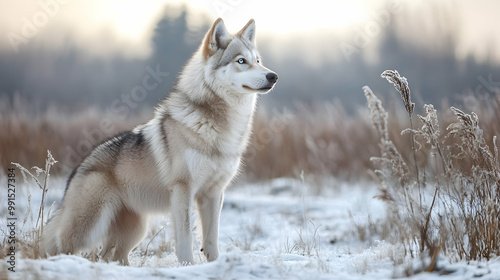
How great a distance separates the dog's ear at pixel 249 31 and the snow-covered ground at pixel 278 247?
5.37ft

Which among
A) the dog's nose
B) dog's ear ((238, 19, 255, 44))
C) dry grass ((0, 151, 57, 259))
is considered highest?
dog's ear ((238, 19, 255, 44))

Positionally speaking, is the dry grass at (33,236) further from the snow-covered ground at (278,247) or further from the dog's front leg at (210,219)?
the dog's front leg at (210,219)

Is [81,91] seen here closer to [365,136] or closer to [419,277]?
[365,136]

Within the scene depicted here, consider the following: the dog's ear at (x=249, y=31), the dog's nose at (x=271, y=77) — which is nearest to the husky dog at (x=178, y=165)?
the dog's nose at (x=271, y=77)

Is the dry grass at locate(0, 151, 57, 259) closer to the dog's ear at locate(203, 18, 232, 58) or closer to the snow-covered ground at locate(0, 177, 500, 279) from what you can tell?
the snow-covered ground at locate(0, 177, 500, 279)

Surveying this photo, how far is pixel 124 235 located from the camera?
409 centimetres

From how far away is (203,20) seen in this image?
2330 cm

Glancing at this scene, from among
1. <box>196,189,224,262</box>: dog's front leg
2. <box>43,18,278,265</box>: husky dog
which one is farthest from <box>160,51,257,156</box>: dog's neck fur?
<box>196,189,224,262</box>: dog's front leg

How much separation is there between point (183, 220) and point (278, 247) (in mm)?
1390

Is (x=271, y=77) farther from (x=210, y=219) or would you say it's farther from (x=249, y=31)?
(x=210, y=219)

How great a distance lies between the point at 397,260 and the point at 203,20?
21680mm

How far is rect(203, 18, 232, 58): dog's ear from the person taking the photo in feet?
13.1

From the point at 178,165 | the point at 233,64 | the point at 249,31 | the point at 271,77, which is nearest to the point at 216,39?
the point at 233,64

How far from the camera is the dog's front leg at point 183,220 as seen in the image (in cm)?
357
